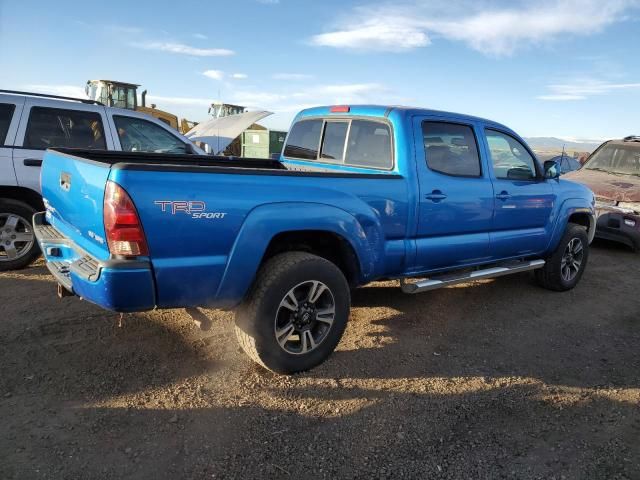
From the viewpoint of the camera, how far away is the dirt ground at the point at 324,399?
252 centimetres

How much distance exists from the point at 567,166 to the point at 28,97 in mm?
6367

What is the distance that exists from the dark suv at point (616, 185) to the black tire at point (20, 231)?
8.45 metres

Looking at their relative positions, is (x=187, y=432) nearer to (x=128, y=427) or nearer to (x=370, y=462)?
(x=128, y=427)

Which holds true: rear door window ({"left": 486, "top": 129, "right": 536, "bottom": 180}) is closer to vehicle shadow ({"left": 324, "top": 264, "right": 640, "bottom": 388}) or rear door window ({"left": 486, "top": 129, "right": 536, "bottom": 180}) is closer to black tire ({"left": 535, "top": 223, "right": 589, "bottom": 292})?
black tire ({"left": 535, "top": 223, "right": 589, "bottom": 292})

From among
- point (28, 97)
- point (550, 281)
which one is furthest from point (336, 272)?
point (28, 97)

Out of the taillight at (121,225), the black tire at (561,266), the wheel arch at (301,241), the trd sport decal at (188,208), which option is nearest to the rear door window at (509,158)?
the black tire at (561,266)

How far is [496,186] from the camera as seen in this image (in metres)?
4.59

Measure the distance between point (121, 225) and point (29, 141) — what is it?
3.66 metres

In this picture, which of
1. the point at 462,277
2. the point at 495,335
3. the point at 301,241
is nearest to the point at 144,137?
the point at 301,241

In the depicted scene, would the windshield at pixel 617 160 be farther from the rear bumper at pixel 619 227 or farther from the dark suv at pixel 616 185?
the rear bumper at pixel 619 227

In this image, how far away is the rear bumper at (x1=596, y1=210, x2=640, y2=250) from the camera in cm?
779

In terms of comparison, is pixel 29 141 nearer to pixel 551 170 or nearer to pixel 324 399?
pixel 324 399

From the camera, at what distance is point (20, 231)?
538 cm

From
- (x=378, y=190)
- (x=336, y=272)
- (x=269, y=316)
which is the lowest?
(x=269, y=316)
